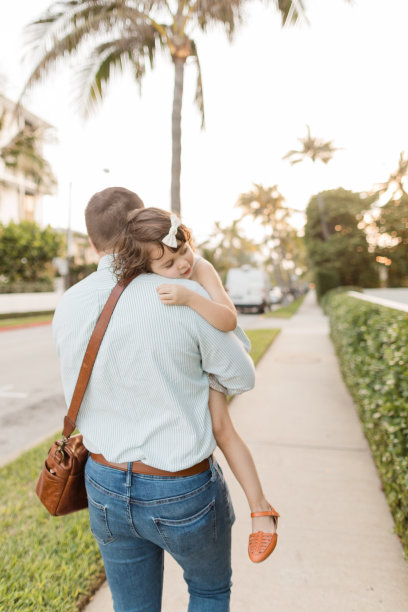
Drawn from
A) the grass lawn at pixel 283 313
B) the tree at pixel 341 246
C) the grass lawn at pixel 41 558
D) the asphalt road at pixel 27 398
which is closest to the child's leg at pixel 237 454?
the grass lawn at pixel 41 558

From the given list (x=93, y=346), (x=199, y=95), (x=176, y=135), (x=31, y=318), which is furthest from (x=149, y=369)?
(x=31, y=318)

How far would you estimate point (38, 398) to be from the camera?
6852mm

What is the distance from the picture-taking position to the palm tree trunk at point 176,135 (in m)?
6.39

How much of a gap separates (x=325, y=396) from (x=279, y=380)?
1162mm

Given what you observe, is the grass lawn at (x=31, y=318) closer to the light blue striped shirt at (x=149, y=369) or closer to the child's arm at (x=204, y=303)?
the light blue striped shirt at (x=149, y=369)

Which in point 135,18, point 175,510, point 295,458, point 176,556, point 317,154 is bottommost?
point 295,458

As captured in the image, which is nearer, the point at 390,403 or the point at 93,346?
the point at 93,346

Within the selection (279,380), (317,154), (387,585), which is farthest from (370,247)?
(387,585)

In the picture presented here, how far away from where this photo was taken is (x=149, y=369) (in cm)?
124

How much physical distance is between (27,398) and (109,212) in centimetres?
616

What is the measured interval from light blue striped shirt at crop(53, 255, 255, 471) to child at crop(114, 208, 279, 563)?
0.13 ft

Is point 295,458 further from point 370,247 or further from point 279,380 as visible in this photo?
point 370,247

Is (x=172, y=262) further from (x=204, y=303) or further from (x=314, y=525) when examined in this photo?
(x=314, y=525)

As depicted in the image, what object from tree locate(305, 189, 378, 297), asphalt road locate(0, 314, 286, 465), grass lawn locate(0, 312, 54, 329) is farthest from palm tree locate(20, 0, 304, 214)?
tree locate(305, 189, 378, 297)
